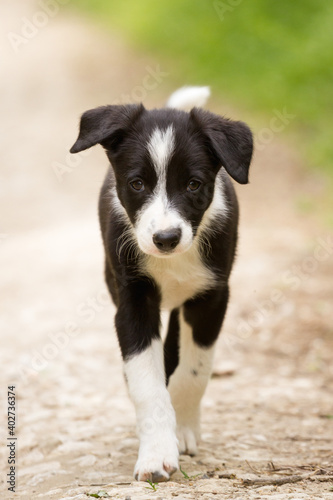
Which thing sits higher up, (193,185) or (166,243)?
(193,185)

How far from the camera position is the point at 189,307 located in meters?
3.73

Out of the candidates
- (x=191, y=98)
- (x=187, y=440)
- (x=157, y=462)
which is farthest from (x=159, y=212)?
(x=191, y=98)

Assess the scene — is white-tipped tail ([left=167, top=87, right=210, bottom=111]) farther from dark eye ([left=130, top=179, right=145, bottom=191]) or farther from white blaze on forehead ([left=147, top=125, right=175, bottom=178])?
dark eye ([left=130, top=179, right=145, bottom=191])

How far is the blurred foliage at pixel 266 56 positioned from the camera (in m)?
11.6

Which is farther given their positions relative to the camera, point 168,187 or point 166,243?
point 168,187

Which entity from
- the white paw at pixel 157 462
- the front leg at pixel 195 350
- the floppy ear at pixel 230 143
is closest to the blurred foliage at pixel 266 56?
the front leg at pixel 195 350

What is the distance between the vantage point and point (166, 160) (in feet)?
10.6

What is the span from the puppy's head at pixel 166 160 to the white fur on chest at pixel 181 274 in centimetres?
23

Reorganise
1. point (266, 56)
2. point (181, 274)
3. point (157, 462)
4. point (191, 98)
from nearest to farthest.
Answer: point (157, 462) < point (181, 274) < point (191, 98) < point (266, 56)

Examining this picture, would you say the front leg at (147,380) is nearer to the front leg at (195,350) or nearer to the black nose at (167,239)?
the front leg at (195,350)

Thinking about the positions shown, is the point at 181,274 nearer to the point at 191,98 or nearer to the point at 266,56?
the point at 191,98

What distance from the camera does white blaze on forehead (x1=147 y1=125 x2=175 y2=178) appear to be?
3.22 metres

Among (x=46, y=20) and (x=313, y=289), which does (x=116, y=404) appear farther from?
(x=46, y=20)

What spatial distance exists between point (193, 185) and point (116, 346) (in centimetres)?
304
